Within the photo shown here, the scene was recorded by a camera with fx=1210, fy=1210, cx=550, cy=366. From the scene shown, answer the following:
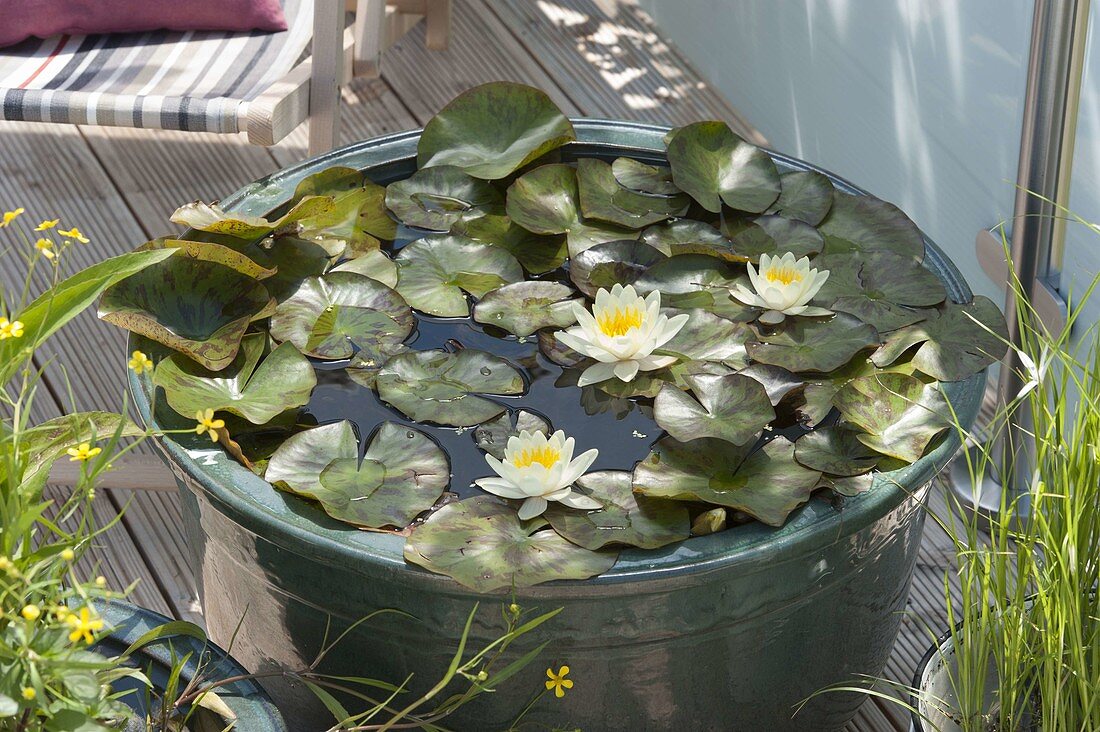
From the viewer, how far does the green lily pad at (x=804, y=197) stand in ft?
4.97

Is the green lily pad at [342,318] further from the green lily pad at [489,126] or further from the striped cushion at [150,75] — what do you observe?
the striped cushion at [150,75]

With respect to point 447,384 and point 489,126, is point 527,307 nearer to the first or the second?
point 447,384

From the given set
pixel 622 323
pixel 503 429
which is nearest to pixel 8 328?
pixel 503 429

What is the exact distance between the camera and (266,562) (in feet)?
3.88

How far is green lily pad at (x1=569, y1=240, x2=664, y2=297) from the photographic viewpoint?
1.41 m

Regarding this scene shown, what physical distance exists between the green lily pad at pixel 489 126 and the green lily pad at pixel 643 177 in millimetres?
90

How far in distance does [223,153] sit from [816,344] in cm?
179

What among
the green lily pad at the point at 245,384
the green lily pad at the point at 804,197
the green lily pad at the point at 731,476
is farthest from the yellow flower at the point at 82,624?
the green lily pad at the point at 804,197

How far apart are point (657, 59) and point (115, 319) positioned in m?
2.05

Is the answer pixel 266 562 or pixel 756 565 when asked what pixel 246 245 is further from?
pixel 756 565

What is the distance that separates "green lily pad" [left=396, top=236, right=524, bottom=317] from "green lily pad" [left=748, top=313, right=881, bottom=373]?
1.05 feet

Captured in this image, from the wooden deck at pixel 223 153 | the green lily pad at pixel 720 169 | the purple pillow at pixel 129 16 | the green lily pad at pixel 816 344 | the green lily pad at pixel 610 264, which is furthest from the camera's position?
the purple pillow at pixel 129 16

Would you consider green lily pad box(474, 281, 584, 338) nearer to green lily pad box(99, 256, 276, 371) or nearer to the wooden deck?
green lily pad box(99, 256, 276, 371)

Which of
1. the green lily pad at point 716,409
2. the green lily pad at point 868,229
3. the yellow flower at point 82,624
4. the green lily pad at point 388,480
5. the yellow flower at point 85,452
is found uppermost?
the yellow flower at point 85,452
